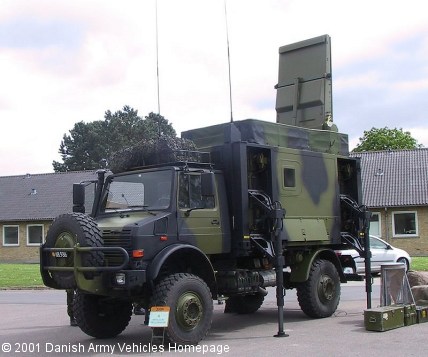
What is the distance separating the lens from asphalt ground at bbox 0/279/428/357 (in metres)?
8.88

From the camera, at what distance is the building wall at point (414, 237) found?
35031 millimetres

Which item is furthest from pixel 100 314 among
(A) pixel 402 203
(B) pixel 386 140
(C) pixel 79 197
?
(B) pixel 386 140

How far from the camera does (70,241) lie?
9172mm

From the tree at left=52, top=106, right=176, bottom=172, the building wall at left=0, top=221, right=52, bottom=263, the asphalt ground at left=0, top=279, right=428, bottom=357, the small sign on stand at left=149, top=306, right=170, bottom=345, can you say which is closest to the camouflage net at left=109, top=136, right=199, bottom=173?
the small sign on stand at left=149, top=306, right=170, bottom=345

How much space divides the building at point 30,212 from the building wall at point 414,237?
1860 centimetres

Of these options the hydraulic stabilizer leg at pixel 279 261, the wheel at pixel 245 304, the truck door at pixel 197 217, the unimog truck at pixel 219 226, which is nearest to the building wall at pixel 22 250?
the wheel at pixel 245 304

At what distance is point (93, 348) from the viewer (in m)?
9.55

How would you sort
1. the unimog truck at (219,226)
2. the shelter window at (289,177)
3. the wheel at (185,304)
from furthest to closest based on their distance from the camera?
1. the shelter window at (289,177)
2. the unimog truck at (219,226)
3. the wheel at (185,304)

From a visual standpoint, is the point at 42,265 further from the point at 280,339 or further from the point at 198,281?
the point at 280,339

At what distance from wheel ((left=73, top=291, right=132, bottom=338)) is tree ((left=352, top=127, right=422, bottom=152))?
55.8 metres

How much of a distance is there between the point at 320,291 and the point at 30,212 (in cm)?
3615

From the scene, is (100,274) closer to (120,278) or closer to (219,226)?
(120,278)

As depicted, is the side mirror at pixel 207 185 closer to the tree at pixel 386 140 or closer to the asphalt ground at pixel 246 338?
the asphalt ground at pixel 246 338

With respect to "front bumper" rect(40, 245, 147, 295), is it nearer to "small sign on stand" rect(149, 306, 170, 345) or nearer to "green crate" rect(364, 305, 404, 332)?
"small sign on stand" rect(149, 306, 170, 345)
